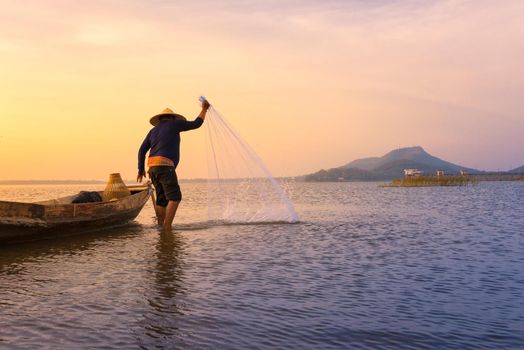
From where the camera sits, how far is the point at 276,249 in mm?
9695

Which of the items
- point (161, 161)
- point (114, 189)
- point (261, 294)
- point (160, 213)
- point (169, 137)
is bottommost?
point (261, 294)

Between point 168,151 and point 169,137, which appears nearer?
point 169,137

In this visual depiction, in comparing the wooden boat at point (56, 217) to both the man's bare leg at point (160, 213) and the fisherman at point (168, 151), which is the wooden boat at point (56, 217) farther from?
the fisherman at point (168, 151)

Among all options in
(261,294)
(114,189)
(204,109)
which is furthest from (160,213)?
(261,294)

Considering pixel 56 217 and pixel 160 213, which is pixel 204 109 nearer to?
pixel 160 213

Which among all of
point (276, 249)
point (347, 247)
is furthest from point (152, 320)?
point (347, 247)

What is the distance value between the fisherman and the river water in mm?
2257

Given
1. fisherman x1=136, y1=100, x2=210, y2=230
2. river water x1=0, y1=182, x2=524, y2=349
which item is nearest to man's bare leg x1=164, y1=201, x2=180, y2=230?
fisherman x1=136, y1=100, x2=210, y2=230

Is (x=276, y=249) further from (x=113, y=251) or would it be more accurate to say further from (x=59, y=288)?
(x=59, y=288)

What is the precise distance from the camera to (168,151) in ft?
42.6

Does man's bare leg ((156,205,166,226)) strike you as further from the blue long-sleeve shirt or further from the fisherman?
the blue long-sleeve shirt

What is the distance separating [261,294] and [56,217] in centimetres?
719

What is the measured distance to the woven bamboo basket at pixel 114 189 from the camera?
16.1 metres

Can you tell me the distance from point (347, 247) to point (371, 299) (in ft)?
14.7
